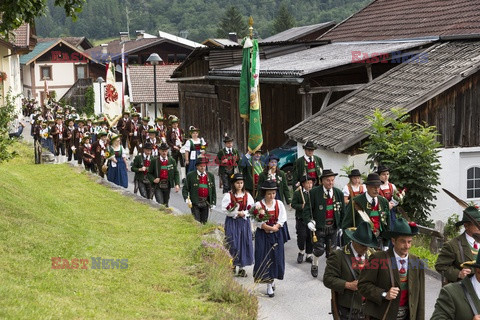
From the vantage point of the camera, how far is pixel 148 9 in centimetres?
14812

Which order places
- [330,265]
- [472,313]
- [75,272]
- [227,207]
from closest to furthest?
[472,313], [330,265], [75,272], [227,207]

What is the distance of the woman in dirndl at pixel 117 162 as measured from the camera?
2022 cm

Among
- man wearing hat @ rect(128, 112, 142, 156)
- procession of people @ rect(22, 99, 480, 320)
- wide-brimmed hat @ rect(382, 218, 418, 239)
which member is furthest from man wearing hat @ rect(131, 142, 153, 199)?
wide-brimmed hat @ rect(382, 218, 418, 239)

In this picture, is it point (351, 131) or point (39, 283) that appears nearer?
point (39, 283)

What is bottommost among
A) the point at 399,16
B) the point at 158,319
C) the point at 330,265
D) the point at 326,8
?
the point at 158,319

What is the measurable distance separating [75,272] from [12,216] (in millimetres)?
3361

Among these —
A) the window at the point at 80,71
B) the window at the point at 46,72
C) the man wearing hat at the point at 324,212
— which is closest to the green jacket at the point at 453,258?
the man wearing hat at the point at 324,212

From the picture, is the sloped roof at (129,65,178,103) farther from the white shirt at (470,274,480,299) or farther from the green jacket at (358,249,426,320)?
the white shirt at (470,274,480,299)

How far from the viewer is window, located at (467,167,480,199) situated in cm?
1941

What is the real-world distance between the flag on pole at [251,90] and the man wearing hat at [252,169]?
2.95 feet

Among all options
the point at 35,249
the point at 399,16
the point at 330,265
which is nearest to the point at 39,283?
the point at 35,249

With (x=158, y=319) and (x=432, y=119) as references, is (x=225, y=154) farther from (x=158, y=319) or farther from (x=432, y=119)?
(x=158, y=319)

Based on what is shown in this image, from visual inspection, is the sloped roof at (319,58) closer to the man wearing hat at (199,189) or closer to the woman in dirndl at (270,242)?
the man wearing hat at (199,189)

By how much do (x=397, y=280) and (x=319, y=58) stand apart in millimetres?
18357
